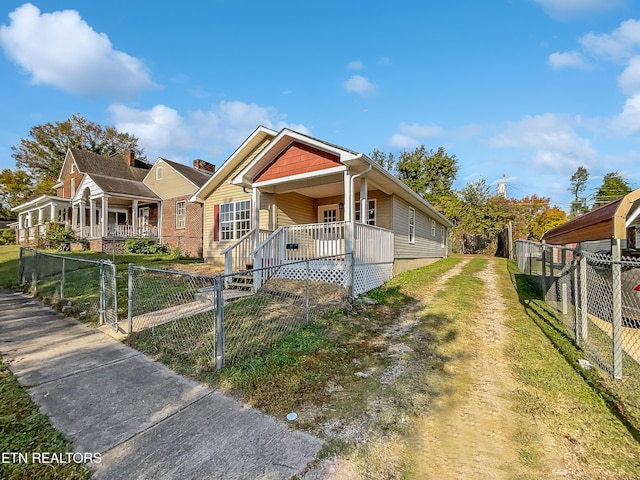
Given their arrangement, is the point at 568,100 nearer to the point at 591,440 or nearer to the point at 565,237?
the point at 565,237

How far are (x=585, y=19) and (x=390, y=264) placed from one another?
9.84 meters

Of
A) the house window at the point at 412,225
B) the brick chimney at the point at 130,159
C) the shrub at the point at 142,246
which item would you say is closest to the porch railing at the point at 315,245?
the house window at the point at 412,225

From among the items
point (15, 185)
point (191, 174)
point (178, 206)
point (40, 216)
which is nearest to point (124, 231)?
point (178, 206)

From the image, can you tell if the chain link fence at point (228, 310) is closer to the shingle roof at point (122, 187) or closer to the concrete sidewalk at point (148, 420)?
the concrete sidewalk at point (148, 420)

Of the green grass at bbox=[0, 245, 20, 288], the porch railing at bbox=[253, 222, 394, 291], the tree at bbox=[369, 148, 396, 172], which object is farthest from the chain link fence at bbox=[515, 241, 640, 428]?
the tree at bbox=[369, 148, 396, 172]

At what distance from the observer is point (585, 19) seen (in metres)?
9.59

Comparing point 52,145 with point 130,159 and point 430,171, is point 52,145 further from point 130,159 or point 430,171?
point 430,171

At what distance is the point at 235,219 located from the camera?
44.5 ft

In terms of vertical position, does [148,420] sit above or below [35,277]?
below

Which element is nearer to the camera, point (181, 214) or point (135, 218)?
point (181, 214)

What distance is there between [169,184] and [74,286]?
13407 mm

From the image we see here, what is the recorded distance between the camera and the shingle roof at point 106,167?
2514cm

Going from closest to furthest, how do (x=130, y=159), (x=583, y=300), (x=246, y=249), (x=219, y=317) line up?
(x=219, y=317), (x=583, y=300), (x=246, y=249), (x=130, y=159)

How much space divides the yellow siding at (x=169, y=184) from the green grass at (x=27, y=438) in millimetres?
17364
